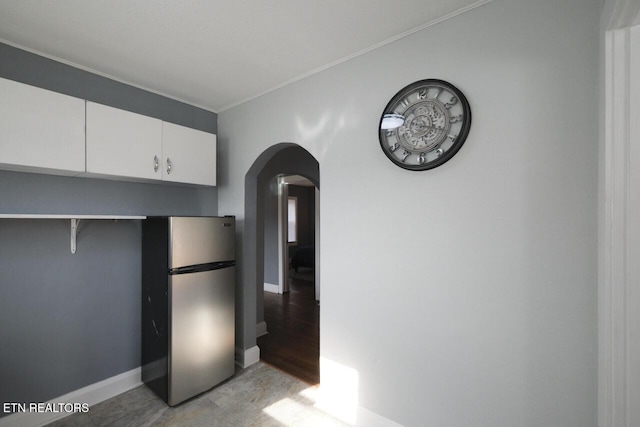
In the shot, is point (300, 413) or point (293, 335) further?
point (293, 335)

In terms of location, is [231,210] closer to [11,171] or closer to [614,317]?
[11,171]

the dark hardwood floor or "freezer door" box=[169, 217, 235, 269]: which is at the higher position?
"freezer door" box=[169, 217, 235, 269]

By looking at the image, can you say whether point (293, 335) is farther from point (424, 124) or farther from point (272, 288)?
point (424, 124)

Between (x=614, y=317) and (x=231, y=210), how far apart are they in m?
2.81

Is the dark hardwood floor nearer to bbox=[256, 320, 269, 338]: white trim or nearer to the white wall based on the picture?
bbox=[256, 320, 269, 338]: white trim

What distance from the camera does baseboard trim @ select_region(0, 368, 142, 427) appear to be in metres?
1.98

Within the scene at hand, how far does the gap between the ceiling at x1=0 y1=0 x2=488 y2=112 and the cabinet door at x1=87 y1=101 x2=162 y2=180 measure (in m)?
0.40

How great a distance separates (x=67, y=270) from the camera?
7.29ft

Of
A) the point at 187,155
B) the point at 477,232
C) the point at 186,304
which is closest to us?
the point at 477,232

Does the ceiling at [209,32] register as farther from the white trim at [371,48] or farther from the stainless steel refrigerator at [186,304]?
the stainless steel refrigerator at [186,304]

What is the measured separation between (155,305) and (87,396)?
0.81 m

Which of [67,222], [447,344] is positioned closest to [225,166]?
[67,222]

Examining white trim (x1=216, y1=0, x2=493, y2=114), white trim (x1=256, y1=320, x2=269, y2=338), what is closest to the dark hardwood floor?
white trim (x1=256, y1=320, x2=269, y2=338)

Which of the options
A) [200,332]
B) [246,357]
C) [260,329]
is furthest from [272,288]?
[200,332]
